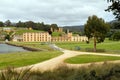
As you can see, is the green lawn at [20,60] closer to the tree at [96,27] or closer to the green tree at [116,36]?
the green tree at [116,36]

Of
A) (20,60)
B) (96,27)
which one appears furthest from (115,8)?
(96,27)

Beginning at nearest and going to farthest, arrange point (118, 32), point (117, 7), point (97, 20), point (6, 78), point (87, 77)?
1. point (6, 78)
2. point (87, 77)
3. point (117, 7)
4. point (118, 32)
5. point (97, 20)

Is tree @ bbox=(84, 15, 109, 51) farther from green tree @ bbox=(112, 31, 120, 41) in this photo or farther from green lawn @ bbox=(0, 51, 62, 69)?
green tree @ bbox=(112, 31, 120, 41)

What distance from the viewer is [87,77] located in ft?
42.9

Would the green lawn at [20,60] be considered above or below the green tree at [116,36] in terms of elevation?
below

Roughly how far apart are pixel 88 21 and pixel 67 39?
140150mm

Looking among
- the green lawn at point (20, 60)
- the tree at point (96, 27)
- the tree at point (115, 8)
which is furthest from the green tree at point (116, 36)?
the tree at point (96, 27)

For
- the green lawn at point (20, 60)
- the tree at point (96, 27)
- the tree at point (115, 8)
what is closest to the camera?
the tree at point (115, 8)

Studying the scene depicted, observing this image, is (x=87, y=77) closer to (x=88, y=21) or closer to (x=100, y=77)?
(x=100, y=77)

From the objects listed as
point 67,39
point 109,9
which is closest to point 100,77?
point 109,9

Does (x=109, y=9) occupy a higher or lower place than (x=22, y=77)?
higher

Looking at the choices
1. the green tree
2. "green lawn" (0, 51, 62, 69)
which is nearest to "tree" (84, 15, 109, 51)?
"green lawn" (0, 51, 62, 69)

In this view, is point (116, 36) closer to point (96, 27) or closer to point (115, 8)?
point (115, 8)

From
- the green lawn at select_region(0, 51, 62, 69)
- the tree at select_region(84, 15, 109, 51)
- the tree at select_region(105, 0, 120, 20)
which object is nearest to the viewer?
the tree at select_region(105, 0, 120, 20)
